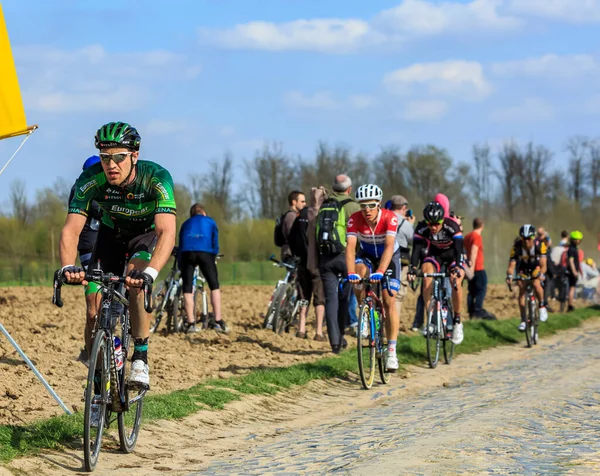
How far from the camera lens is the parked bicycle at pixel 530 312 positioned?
1700cm

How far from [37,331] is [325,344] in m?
4.21

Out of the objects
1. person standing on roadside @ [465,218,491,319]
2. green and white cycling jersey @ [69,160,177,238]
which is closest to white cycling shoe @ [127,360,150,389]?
green and white cycling jersey @ [69,160,177,238]

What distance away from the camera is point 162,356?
11.9 metres

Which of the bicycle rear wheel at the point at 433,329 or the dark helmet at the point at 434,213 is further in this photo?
the dark helmet at the point at 434,213

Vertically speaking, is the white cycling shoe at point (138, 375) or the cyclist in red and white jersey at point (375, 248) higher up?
the cyclist in red and white jersey at point (375, 248)

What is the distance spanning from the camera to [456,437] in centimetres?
726

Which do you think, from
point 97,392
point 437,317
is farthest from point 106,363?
point 437,317

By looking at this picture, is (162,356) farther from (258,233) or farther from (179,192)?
(258,233)

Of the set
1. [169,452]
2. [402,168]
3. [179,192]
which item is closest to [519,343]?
[169,452]

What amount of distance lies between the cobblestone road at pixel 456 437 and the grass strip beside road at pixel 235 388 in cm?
106

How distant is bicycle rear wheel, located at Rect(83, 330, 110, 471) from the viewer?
20.5ft

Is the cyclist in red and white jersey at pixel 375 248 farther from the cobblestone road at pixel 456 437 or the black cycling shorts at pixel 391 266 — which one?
the cobblestone road at pixel 456 437

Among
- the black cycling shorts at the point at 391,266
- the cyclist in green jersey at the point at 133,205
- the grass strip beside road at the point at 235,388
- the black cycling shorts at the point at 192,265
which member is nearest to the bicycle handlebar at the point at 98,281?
the cyclist in green jersey at the point at 133,205

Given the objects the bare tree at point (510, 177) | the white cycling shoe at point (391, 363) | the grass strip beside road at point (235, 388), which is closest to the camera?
the grass strip beside road at point (235, 388)
